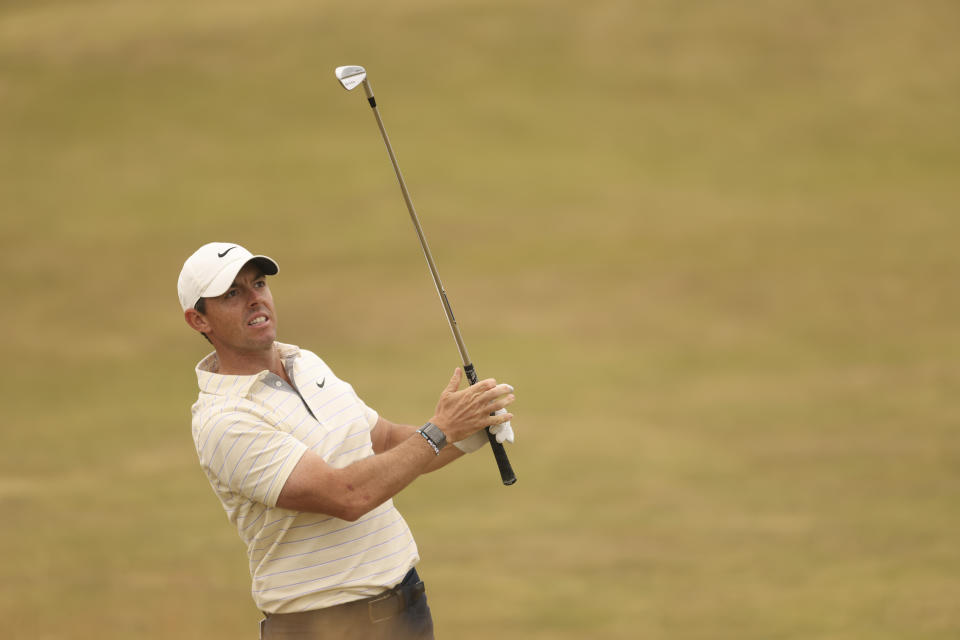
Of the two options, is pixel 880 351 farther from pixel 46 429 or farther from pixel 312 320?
pixel 46 429

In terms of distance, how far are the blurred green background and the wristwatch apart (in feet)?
13.4

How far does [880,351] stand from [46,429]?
27.2 feet

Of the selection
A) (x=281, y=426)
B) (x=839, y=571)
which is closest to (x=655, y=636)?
(x=839, y=571)

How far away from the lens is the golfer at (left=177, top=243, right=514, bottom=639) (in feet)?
9.09

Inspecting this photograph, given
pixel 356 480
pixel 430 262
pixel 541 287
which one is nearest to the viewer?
pixel 356 480

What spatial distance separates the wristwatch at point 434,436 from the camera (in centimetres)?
278

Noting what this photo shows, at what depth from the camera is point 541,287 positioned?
1441 centimetres

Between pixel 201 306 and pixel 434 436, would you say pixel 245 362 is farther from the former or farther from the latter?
pixel 434 436

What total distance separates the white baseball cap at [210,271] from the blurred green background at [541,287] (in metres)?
3.92

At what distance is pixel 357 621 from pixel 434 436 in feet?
1.75

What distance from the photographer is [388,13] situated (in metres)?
18.4

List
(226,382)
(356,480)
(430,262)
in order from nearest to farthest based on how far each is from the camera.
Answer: (356,480) < (226,382) < (430,262)

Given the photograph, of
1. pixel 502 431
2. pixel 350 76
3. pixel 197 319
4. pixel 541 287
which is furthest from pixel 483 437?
pixel 541 287

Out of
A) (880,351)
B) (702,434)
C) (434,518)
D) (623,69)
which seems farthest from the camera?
(623,69)
